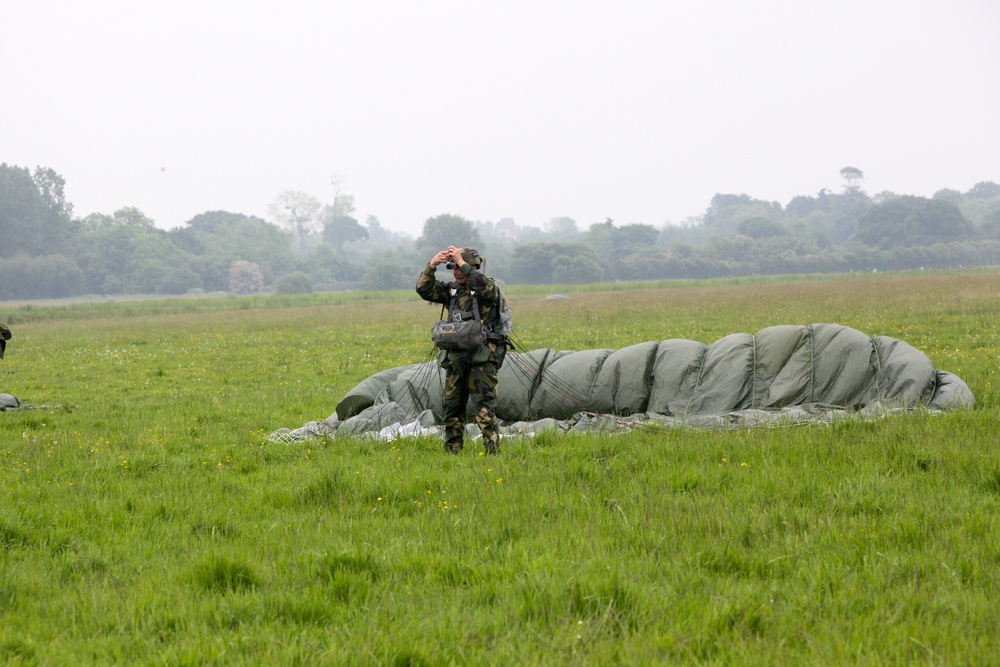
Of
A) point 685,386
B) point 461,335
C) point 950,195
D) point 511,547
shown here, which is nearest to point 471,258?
point 461,335

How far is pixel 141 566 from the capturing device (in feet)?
15.9

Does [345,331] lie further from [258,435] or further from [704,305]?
[258,435]

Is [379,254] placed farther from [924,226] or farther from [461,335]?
[461,335]

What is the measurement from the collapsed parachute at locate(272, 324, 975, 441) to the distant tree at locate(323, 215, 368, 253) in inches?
7328

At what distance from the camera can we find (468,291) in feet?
27.3

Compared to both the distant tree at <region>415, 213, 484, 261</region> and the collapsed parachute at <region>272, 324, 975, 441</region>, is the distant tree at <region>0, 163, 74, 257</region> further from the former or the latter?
the collapsed parachute at <region>272, 324, 975, 441</region>

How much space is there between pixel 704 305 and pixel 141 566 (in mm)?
29667

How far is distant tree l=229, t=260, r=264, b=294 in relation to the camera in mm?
117562

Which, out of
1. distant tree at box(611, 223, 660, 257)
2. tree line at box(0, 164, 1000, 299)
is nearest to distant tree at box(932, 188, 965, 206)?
tree line at box(0, 164, 1000, 299)

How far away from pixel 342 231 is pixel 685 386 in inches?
7446

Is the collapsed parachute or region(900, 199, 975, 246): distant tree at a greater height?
region(900, 199, 975, 246): distant tree

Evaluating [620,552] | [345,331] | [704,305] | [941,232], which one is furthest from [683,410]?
[941,232]

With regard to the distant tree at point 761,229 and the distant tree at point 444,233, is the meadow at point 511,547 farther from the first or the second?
the distant tree at point 761,229

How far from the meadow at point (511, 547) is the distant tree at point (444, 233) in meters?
117
